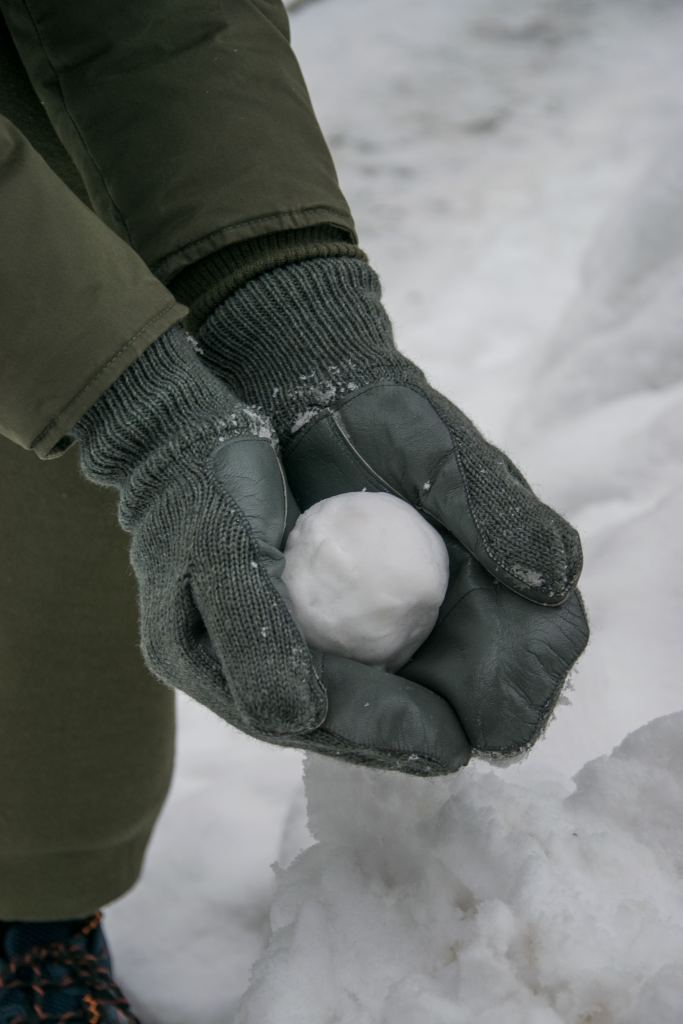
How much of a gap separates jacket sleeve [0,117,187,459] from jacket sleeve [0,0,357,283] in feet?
0.62

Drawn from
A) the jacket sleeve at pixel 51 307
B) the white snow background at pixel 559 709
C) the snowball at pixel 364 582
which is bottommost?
the white snow background at pixel 559 709

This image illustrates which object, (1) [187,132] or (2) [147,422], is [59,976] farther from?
(1) [187,132]

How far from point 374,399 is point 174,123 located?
0.43 m

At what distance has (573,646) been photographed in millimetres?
924

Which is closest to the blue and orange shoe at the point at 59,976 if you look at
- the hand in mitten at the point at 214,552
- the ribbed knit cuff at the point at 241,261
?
the hand in mitten at the point at 214,552

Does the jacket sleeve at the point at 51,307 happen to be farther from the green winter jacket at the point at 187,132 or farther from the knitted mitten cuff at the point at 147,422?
the green winter jacket at the point at 187,132

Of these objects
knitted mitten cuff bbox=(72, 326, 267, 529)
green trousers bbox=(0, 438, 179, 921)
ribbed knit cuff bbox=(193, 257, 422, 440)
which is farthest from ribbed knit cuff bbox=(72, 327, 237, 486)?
green trousers bbox=(0, 438, 179, 921)

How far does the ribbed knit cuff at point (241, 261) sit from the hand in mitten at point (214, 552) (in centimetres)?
13

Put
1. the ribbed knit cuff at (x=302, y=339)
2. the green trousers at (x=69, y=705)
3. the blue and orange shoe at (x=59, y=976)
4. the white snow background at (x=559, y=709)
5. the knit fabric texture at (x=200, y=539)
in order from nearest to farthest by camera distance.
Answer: the knit fabric texture at (x=200, y=539) < the white snow background at (x=559, y=709) < the ribbed knit cuff at (x=302, y=339) < the green trousers at (x=69, y=705) < the blue and orange shoe at (x=59, y=976)

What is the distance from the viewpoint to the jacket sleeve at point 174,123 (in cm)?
111

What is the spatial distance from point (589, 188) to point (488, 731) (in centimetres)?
245

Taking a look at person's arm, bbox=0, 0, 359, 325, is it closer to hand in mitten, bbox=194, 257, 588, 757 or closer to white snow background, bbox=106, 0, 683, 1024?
hand in mitten, bbox=194, 257, 588, 757

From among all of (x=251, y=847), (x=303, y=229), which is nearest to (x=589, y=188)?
(x=303, y=229)

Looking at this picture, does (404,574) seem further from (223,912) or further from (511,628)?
(223,912)
